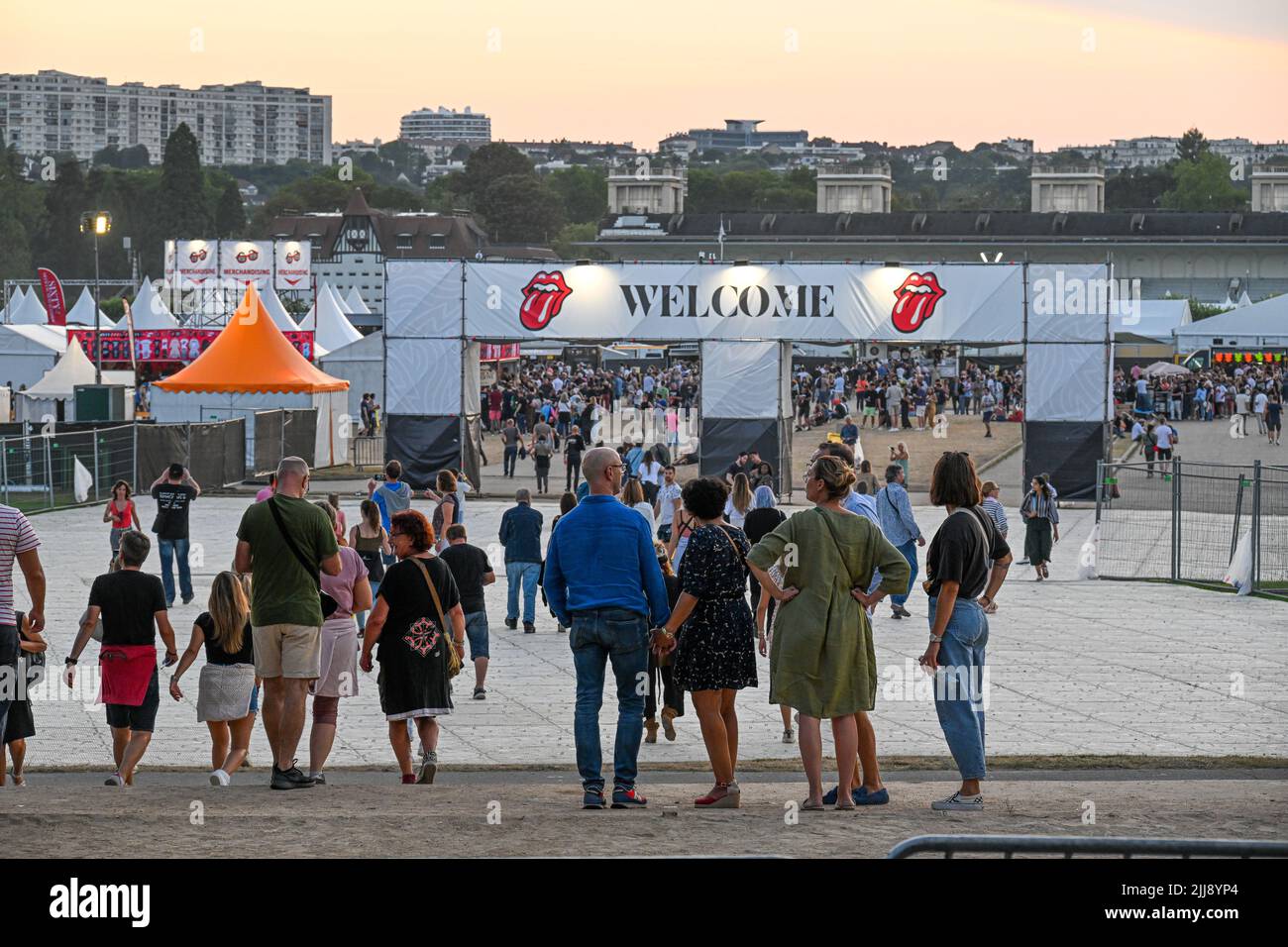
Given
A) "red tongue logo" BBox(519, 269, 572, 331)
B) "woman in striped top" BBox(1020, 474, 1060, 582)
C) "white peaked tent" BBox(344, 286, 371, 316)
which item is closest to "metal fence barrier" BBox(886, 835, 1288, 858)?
"woman in striped top" BBox(1020, 474, 1060, 582)

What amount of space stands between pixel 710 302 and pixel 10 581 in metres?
24.4

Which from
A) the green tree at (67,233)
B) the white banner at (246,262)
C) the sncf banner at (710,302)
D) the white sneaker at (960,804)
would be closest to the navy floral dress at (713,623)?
the white sneaker at (960,804)

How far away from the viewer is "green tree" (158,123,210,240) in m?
136

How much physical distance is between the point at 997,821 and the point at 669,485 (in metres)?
11.5

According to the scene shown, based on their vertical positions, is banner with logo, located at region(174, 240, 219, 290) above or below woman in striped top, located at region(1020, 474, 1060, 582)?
above

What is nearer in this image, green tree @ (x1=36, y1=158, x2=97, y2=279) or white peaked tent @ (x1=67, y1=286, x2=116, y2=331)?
white peaked tent @ (x1=67, y1=286, x2=116, y2=331)

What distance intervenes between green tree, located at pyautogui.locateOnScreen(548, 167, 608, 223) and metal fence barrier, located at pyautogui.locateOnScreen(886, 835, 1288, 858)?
192 m

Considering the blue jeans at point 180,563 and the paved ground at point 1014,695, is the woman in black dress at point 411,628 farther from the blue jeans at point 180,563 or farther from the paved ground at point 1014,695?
the blue jeans at point 180,563

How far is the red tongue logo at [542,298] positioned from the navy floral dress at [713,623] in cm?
2441

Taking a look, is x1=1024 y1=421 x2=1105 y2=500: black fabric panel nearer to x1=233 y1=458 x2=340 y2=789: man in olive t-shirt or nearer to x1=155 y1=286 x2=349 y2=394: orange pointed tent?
x1=155 y1=286 x2=349 y2=394: orange pointed tent

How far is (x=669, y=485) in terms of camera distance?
61.6 feet

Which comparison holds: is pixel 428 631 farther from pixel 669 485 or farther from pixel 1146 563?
pixel 1146 563

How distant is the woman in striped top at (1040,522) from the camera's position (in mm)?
19750

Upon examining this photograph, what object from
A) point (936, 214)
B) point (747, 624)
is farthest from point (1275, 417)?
point (936, 214)
